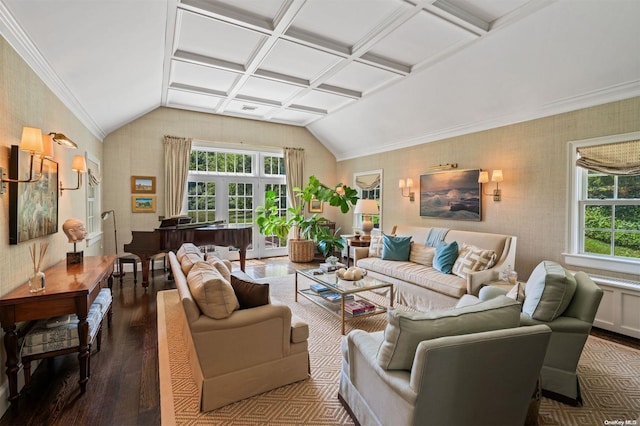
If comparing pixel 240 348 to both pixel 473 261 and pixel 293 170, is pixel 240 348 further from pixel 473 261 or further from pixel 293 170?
pixel 293 170

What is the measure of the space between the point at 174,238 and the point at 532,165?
17.6 ft

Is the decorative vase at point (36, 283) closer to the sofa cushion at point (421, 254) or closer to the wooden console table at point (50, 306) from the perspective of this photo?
the wooden console table at point (50, 306)

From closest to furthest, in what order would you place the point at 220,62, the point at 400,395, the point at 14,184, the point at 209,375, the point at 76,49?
the point at 400,395 < the point at 209,375 < the point at 14,184 < the point at 76,49 < the point at 220,62

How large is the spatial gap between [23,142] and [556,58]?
5.10m

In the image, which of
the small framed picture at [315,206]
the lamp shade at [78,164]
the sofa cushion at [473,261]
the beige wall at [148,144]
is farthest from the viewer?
the small framed picture at [315,206]

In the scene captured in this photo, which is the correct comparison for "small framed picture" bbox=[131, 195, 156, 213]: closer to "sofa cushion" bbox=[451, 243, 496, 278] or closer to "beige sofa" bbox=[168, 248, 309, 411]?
"beige sofa" bbox=[168, 248, 309, 411]

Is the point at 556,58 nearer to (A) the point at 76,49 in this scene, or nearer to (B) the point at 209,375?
(B) the point at 209,375

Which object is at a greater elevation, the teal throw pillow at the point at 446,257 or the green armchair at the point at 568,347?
the teal throw pillow at the point at 446,257

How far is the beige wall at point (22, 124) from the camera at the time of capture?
7.02 ft

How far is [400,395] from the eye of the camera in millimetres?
1503

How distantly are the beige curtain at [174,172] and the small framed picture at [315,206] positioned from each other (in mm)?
3091

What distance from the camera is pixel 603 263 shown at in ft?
11.8

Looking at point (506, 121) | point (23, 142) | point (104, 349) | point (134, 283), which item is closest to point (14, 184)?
point (23, 142)

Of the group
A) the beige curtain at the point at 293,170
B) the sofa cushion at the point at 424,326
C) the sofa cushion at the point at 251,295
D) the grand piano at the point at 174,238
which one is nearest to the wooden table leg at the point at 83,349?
the sofa cushion at the point at 251,295
